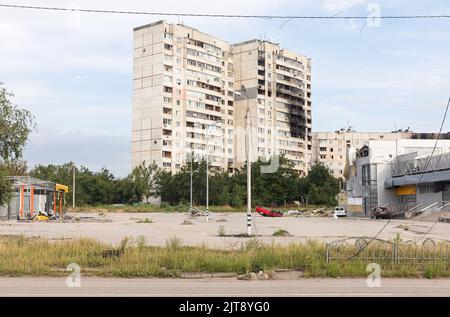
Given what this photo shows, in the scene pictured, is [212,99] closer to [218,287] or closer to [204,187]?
[204,187]

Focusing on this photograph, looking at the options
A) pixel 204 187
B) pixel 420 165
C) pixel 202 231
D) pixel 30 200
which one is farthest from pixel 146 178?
pixel 202 231

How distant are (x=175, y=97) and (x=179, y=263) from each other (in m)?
101

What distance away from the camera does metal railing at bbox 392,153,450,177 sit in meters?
61.3

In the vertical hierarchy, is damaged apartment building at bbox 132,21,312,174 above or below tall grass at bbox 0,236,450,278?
above

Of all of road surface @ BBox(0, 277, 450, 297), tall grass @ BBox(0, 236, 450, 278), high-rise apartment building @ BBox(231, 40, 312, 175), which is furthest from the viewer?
high-rise apartment building @ BBox(231, 40, 312, 175)

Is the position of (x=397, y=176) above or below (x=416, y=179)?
above

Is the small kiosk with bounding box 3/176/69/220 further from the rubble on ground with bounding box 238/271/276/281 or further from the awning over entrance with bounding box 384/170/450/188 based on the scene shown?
the awning over entrance with bounding box 384/170/450/188

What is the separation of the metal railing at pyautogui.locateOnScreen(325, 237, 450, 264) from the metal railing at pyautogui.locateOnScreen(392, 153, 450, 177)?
4506 centimetres

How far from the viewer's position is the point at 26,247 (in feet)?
57.3

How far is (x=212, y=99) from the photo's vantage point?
12394cm

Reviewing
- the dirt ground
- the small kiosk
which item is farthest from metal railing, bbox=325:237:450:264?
the small kiosk

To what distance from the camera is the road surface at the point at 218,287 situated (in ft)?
36.3

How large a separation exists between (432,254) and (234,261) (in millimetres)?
5576

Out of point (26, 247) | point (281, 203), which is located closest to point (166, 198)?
point (281, 203)
